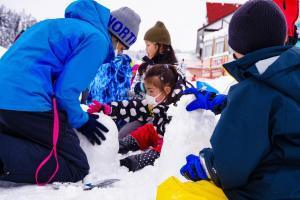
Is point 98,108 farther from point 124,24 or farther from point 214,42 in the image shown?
point 214,42

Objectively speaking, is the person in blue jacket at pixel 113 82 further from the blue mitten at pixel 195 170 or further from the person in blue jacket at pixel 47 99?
the blue mitten at pixel 195 170

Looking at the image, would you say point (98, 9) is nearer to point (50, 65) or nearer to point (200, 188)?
point (50, 65)

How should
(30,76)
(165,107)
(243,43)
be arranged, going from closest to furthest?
(243,43)
(30,76)
(165,107)

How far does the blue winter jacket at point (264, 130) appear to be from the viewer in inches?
44.7

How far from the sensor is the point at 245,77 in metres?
1.25

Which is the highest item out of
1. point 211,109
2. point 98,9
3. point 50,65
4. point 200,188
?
point 98,9

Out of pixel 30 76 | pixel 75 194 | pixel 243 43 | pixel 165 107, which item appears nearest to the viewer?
pixel 243 43

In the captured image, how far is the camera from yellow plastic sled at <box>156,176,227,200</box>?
1.29 m

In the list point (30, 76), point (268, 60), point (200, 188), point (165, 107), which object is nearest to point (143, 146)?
point (165, 107)

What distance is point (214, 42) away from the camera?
19.0 metres

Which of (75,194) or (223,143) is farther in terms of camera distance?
(75,194)

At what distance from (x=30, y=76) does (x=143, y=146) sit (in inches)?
53.9

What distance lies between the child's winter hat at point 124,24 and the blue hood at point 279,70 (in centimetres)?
162

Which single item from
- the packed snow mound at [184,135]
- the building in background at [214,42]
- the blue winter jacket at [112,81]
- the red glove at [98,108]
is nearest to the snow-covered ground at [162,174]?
the packed snow mound at [184,135]
